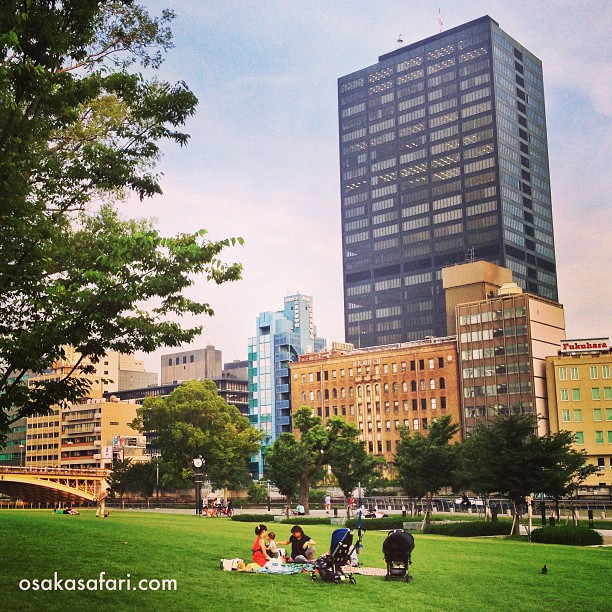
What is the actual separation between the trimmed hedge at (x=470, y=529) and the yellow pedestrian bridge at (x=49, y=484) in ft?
241

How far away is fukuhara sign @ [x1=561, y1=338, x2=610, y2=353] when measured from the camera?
11325cm

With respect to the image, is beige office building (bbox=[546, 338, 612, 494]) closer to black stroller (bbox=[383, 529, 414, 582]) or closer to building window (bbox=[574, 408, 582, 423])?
building window (bbox=[574, 408, 582, 423])

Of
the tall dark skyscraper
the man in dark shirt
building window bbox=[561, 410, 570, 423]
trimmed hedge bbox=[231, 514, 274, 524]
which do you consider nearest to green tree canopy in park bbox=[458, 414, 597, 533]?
trimmed hedge bbox=[231, 514, 274, 524]

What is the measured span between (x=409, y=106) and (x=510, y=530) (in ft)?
553

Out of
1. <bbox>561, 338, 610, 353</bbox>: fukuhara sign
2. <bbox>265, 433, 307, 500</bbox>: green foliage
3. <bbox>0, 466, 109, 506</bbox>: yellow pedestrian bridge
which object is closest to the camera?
<bbox>265, 433, 307, 500</bbox>: green foliage

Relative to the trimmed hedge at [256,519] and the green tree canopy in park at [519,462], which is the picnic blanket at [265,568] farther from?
the trimmed hedge at [256,519]

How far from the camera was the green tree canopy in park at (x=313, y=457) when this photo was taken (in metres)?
64.6

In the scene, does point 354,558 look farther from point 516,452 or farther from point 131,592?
point 516,452

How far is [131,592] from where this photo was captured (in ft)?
57.5

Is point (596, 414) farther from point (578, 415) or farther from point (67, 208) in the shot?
point (67, 208)

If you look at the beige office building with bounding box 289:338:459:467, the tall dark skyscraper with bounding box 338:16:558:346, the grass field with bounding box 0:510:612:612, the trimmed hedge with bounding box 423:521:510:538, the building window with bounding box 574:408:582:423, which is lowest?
the trimmed hedge with bounding box 423:521:510:538

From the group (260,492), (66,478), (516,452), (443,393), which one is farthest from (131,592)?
→ (443,393)

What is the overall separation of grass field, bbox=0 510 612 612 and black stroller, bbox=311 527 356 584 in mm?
238

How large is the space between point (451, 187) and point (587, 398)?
84531mm
